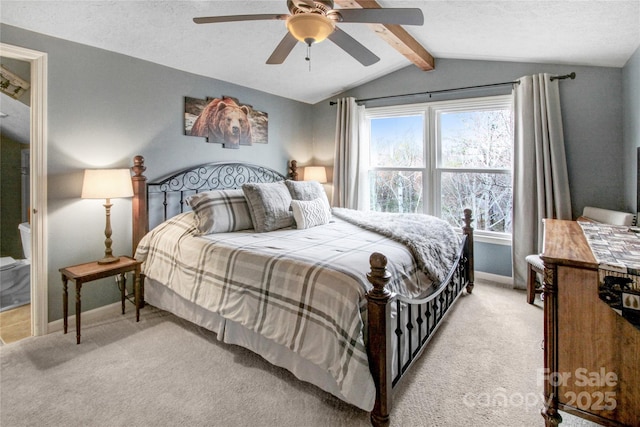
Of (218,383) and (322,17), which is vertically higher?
(322,17)

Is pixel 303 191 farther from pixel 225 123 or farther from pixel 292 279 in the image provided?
pixel 292 279

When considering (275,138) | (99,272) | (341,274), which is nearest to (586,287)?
(341,274)

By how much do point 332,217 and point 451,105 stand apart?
201 centimetres

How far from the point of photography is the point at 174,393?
6.07ft

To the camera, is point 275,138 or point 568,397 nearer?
point 568,397

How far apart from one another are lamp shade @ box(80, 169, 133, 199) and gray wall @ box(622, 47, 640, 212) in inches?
158

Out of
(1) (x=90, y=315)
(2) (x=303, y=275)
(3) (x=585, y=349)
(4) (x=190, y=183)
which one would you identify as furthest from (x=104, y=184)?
(3) (x=585, y=349)

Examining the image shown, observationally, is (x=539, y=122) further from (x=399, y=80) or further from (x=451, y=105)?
(x=399, y=80)

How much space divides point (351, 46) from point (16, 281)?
13.8 ft

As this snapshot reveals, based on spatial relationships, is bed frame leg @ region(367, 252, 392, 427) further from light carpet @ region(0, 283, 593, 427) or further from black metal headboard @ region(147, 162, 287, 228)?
black metal headboard @ region(147, 162, 287, 228)

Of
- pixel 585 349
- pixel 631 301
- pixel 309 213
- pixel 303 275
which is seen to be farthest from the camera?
pixel 309 213

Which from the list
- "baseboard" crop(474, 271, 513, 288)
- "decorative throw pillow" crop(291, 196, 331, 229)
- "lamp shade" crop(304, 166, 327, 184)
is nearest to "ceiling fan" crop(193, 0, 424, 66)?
"decorative throw pillow" crop(291, 196, 331, 229)

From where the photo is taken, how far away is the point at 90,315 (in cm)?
278

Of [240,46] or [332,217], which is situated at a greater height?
[240,46]
